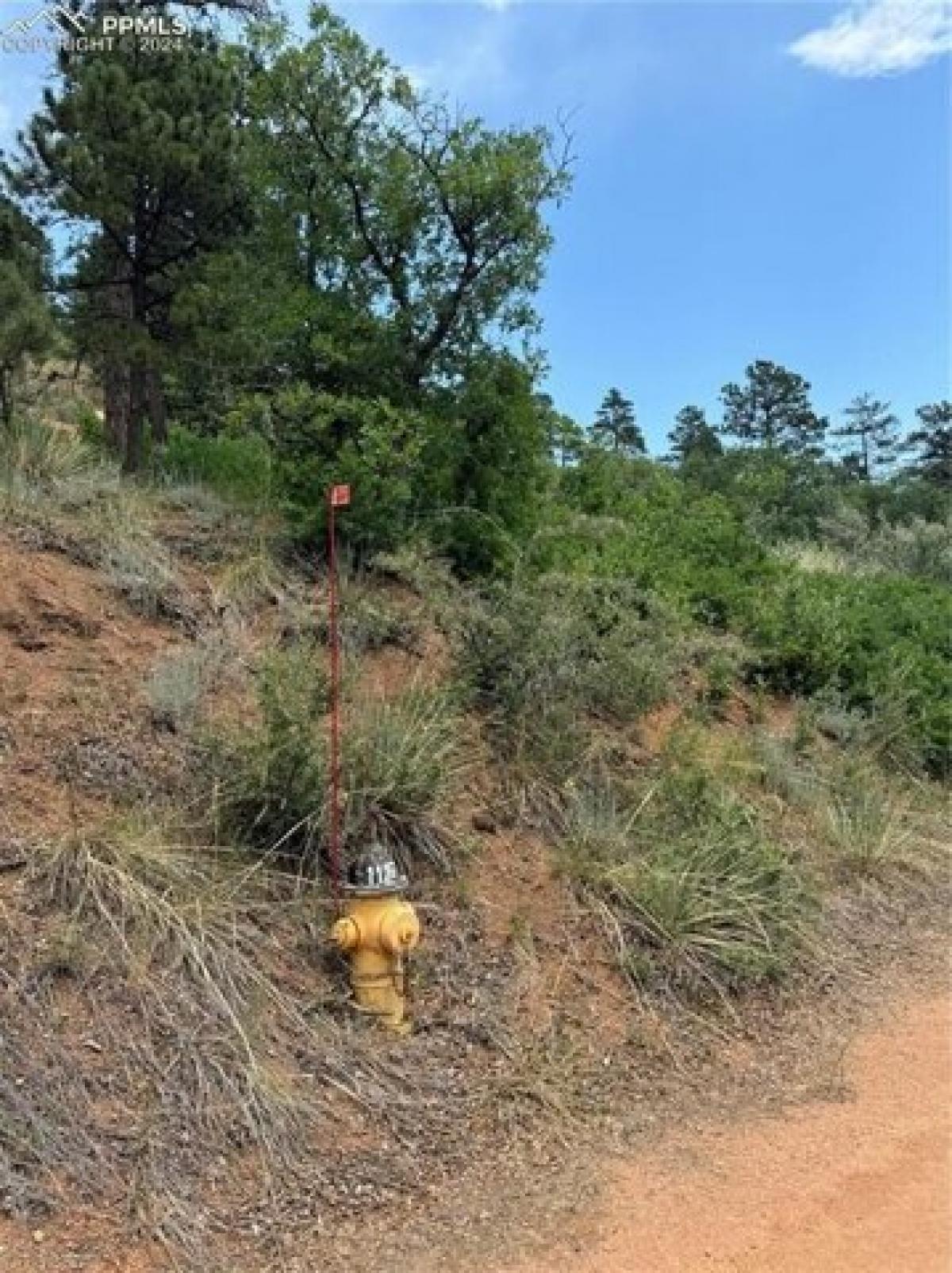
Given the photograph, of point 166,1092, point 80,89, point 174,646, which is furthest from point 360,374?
point 166,1092

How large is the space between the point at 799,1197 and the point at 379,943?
164 centimetres

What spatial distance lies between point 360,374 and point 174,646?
2404 millimetres

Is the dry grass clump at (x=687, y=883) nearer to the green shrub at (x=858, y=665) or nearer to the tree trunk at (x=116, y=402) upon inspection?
the green shrub at (x=858, y=665)

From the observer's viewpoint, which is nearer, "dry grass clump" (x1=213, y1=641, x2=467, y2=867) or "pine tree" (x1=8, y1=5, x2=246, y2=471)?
"dry grass clump" (x1=213, y1=641, x2=467, y2=867)

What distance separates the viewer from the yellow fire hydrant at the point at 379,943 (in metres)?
4.57

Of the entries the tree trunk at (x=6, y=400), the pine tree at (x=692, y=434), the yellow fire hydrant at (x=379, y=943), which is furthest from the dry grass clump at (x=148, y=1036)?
the pine tree at (x=692, y=434)

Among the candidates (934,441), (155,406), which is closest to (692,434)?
(934,441)

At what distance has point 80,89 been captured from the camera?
904 cm

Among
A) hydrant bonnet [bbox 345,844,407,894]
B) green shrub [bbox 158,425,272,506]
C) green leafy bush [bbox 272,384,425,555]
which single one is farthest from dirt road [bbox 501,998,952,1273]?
green shrub [bbox 158,425,272,506]

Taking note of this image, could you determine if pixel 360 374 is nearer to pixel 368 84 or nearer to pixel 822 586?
pixel 368 84

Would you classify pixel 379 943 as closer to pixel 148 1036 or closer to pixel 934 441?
pixel 148 1036

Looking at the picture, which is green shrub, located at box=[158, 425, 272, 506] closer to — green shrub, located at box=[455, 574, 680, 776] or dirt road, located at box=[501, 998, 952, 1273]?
green shrub, located at box=[455, 574, 680, 776]

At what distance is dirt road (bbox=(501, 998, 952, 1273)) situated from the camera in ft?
12.2

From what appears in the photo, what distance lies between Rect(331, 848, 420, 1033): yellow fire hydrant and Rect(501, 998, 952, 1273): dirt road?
3.30 ft
